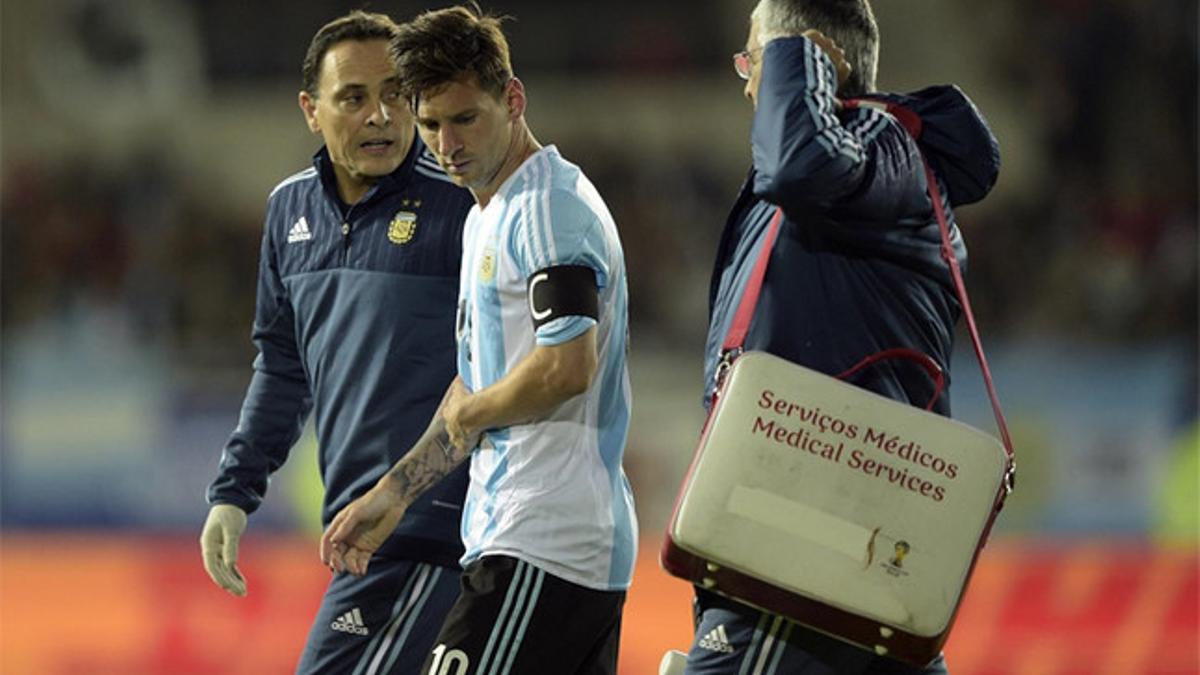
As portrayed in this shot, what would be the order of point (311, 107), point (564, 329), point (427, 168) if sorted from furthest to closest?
point (311, 107), point (427, 168), point (564, 329)

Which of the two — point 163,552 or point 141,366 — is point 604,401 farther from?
point 141,366

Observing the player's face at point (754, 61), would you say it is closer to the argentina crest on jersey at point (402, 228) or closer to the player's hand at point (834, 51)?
the player's hand at point (834, 51)

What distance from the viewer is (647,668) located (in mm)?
8508

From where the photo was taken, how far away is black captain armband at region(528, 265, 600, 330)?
3.95 metres

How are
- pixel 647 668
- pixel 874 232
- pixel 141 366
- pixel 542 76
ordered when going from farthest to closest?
pixel 542 76, pixel 141 366, pixel 647 668, pixel 874 232

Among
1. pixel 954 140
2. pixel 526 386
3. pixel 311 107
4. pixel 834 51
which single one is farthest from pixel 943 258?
pixel 311 107

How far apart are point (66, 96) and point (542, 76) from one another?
14.1 feet

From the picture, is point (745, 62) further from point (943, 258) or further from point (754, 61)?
point (943, 258)

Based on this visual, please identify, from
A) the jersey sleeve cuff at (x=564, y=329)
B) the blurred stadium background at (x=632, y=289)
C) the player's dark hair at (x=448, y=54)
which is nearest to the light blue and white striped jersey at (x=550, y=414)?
the jersey sleeve cuff at (x=564, y=329)

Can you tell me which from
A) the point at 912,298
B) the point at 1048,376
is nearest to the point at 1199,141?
the point at 1048,376

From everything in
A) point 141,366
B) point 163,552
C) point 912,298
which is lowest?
point 163,552

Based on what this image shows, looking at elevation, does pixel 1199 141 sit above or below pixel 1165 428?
above

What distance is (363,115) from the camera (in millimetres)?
5062

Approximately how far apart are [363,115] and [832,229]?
1653 millimetres
